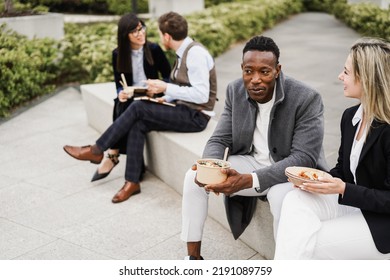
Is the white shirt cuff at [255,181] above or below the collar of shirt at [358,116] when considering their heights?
below

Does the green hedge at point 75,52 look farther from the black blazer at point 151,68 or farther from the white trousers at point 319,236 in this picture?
the white trousers at point 319,236

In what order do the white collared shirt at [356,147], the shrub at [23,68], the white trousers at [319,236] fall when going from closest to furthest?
the white trousers at [319,236], the white collared shirt at [356,147], the shrub at [23,68]

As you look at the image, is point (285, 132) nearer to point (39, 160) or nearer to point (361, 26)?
point (39, 160)

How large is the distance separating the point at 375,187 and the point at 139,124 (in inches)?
96.6

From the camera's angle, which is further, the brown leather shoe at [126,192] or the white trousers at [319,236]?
the brown leather shoe at [126,192]

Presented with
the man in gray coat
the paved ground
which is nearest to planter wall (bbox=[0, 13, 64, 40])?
the paved ground

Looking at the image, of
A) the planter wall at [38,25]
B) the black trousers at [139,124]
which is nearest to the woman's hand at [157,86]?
the black trousers at [139,124]

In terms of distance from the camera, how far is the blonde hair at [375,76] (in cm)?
260

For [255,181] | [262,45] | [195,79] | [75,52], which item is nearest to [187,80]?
[195,79]

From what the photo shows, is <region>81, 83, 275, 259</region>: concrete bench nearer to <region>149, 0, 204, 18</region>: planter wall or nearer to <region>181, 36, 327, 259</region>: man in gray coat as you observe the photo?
<region>181, 36, 327, 259</region>: man in gray coat

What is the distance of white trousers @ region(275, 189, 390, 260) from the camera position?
254 cm

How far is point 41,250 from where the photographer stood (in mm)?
3797

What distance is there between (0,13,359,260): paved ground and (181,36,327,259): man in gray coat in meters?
0.49
